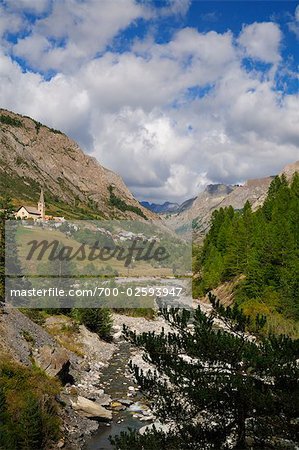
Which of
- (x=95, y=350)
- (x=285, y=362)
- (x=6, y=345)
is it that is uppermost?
(x=285, y=362)

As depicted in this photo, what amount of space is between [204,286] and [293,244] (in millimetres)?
27567

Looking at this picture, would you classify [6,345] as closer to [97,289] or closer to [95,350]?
[95,350]

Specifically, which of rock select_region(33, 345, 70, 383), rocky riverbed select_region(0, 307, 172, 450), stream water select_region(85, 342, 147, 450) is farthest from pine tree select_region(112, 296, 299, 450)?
rock select_region(33, 345, 70, 383)

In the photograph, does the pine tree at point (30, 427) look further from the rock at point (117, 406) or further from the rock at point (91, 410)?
the rock at point (117, 406)

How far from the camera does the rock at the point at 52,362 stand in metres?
26.7

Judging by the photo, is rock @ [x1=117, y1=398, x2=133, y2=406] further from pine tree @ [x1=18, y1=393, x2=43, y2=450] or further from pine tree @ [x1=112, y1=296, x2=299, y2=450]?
pine tree @ [x1=112, y1=296, x2=299, y2=450]

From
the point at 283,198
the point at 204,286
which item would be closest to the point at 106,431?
the point at 204,286

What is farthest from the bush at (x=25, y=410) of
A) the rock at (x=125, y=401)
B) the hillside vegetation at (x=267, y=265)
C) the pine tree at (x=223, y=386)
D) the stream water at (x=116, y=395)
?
the hillside vegetation at (x=267, y=265)

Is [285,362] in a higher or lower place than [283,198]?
lower

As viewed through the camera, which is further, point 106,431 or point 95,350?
point 95,350

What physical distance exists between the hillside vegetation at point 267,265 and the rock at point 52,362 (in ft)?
53.6

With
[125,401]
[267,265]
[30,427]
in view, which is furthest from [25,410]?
[267,265]

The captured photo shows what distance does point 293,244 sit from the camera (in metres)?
51.3

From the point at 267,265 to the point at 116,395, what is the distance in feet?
101
